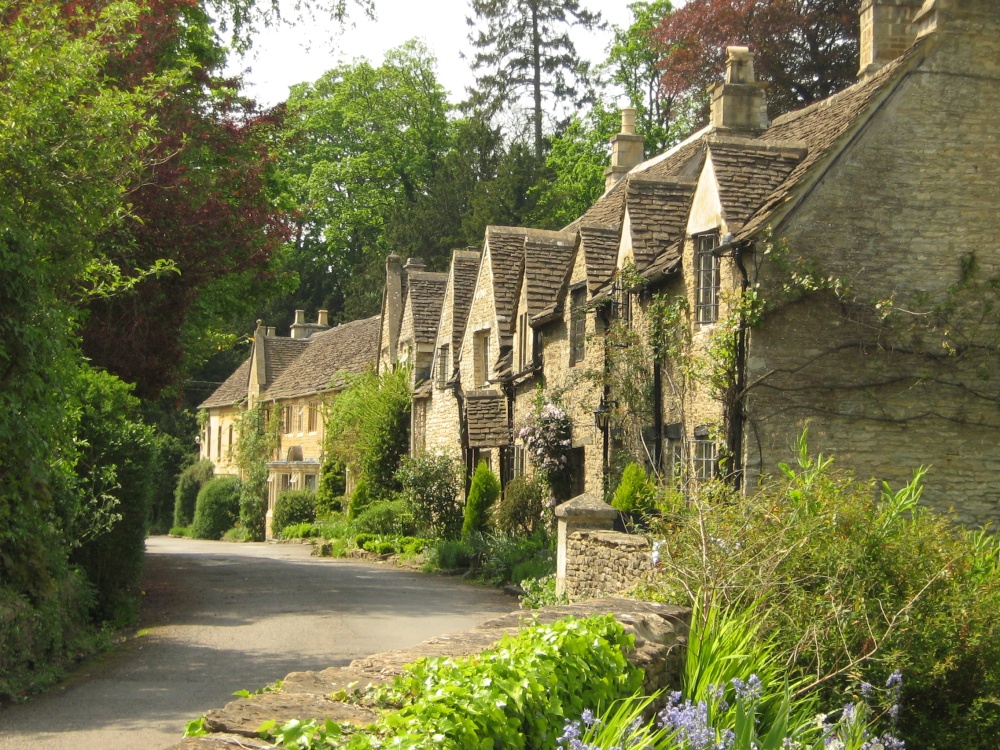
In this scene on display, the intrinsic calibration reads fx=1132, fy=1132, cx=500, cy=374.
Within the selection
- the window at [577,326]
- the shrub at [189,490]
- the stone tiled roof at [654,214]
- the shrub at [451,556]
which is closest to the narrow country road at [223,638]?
the shrub at [451,556]

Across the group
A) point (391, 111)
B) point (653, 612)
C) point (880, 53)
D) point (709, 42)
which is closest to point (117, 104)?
point (653, 612)

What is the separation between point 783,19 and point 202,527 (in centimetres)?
3513

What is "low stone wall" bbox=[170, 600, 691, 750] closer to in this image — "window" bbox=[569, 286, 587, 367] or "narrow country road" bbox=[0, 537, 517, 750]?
"narrow country road" bbox=[0, 537, 517, 750]

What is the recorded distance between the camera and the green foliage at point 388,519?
32156mm

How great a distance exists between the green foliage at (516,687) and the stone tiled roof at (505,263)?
2273cm

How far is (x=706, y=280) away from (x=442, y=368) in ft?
53.1

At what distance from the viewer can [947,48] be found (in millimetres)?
17297

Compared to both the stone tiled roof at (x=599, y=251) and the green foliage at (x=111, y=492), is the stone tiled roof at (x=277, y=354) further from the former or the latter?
the green foliage at (x=111, y=492)

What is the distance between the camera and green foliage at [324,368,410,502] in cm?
3666

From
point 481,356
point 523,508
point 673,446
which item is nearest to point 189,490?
point 481,356

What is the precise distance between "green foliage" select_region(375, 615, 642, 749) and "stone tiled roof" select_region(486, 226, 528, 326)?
74.6ft

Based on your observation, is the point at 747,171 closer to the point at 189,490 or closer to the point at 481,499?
the point at 481,499

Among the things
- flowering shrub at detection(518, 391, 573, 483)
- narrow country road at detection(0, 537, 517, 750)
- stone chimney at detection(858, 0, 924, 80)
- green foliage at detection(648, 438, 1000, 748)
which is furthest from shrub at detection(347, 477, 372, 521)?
green foliage at detection(648, 438, 1000, 748)

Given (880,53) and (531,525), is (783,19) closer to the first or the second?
(880,53)
